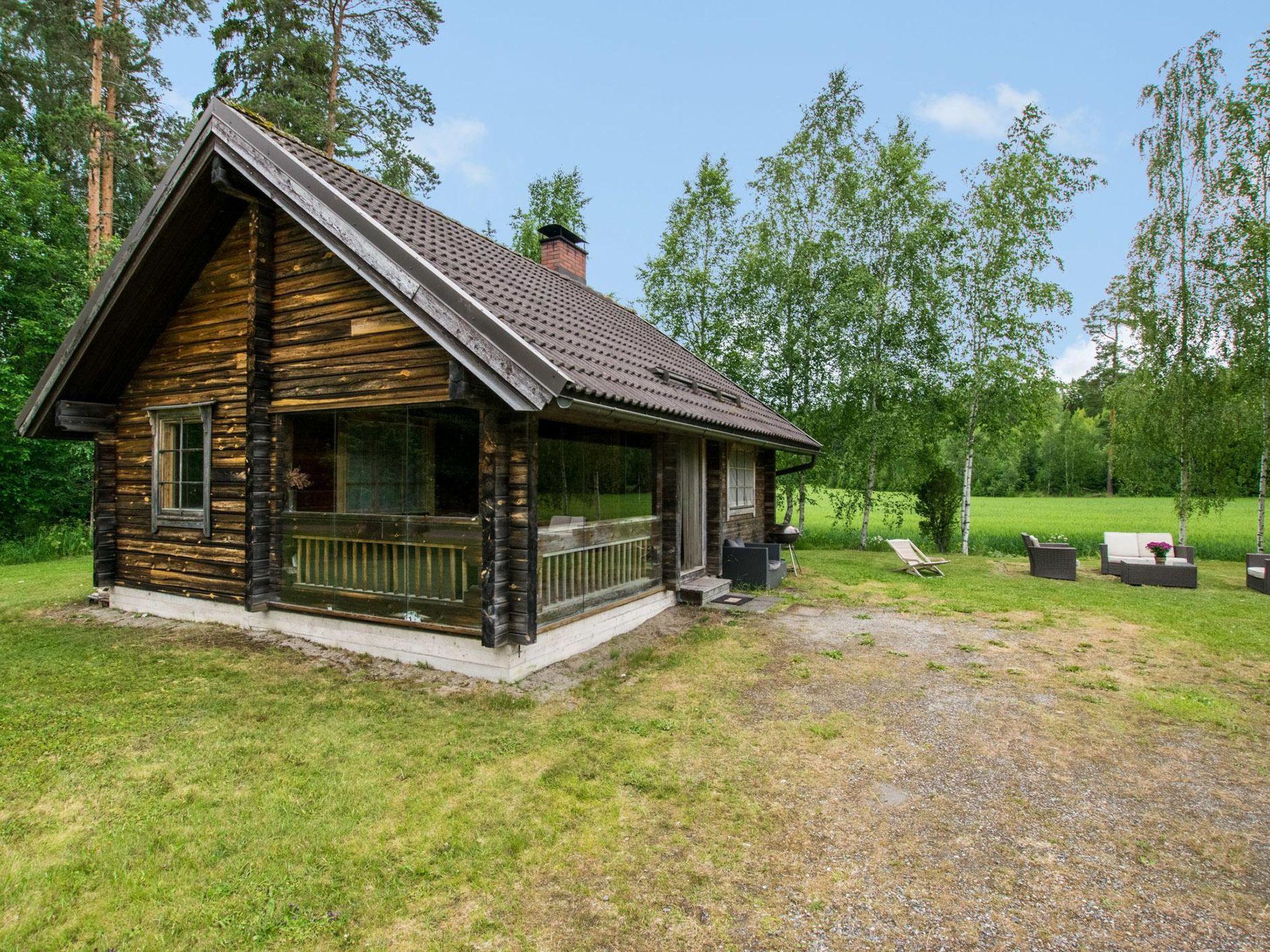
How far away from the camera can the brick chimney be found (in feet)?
35.5

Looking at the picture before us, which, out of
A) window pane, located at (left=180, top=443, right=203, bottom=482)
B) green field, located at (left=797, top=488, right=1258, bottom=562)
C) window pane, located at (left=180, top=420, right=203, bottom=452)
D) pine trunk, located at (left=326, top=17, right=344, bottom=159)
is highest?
pine trunk, located at (left=326, top=17, right=344, bottom=159)

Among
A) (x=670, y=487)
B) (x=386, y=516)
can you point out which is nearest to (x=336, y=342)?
(x=386, y=516)

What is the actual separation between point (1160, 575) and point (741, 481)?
709 centimetres

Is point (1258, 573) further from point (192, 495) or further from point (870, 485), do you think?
point (192, 495)

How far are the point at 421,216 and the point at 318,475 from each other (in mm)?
3325

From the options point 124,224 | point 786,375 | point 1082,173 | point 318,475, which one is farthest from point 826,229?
point 124,224

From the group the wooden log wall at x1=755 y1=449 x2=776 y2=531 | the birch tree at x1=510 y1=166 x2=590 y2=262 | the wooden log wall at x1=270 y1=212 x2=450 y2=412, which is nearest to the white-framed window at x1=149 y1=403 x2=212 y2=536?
the wooden log wall at x1=270 y1=212 x2=450 y2=412

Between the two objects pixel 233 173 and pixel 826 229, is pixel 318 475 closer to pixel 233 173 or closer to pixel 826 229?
pixel 233 173

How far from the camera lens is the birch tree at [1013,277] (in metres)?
13.4

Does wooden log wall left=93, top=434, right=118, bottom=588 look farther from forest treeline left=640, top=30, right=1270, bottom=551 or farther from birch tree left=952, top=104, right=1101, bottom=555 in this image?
birch tree left=952, top=104, right=1101, bottom=555

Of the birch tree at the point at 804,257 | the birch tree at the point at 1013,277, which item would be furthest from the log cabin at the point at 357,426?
the birch tree at the point at 1013,277

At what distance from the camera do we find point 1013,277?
13.7 metres

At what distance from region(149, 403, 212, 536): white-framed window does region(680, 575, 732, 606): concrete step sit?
5.67 metres

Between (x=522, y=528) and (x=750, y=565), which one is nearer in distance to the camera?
(x=522, y=528)
